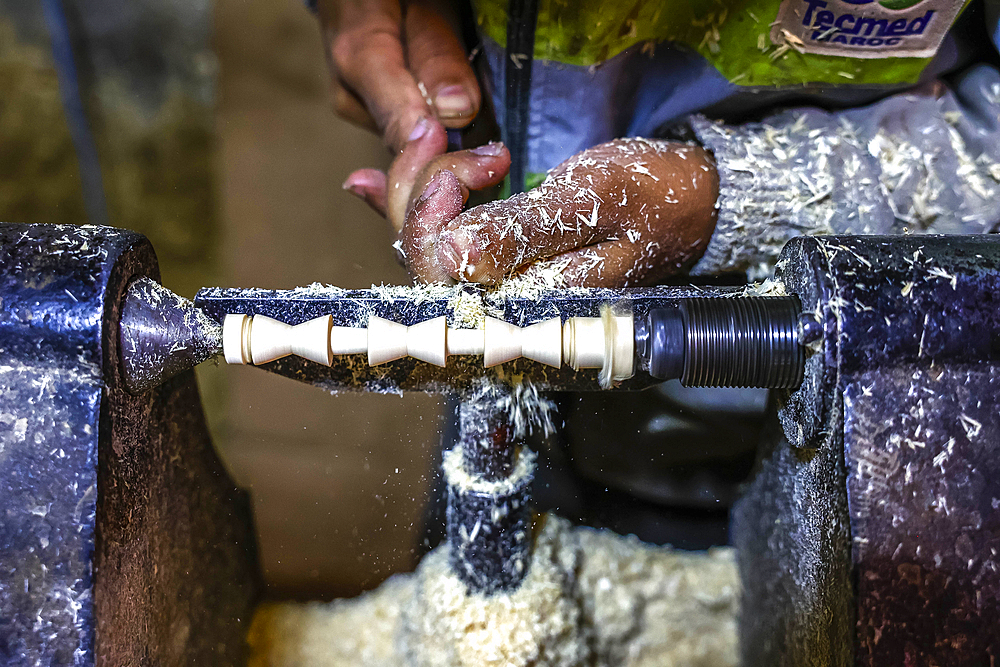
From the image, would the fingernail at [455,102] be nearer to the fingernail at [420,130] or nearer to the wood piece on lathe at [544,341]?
the fingernail at [420,130]

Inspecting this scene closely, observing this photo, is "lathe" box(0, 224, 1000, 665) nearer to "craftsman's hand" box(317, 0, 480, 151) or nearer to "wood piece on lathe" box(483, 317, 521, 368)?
"wood piece on lathe" box(483, 317, 521, 368)

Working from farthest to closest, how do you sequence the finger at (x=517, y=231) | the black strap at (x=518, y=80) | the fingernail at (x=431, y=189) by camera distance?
the black strap at (x=518, y=80) → the fingernail at (x=431, y=189) → the finger at (x=517, y=231)

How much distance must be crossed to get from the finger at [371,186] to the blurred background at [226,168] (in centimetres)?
25

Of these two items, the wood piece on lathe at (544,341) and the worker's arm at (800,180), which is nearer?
the wood piece on lathe at (544,341)

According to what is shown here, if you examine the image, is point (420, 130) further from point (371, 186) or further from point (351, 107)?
point (351, 107)

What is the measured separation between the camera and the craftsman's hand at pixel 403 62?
3.61ft

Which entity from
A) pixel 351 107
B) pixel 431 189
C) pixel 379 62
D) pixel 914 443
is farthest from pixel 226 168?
pixel 914 443

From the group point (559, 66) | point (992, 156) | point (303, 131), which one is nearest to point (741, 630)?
point (992, 156)

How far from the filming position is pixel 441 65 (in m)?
1.12

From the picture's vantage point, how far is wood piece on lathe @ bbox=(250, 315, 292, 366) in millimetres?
553

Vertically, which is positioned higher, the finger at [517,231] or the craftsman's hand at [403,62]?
the craftsman's hand at [403,62]

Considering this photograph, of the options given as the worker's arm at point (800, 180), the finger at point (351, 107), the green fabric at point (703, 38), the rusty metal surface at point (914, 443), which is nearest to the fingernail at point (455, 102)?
the green fabric at point (703, 38)

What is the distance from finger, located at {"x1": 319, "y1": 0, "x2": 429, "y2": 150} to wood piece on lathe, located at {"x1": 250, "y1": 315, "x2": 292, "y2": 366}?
0.63 m

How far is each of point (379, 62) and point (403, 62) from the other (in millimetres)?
49
